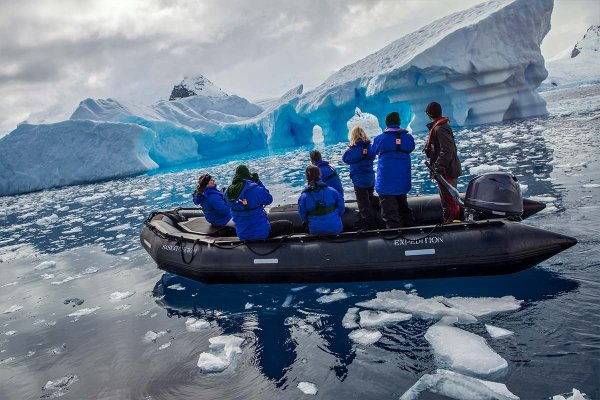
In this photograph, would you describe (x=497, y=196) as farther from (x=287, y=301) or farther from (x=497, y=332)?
(x=287, y=301)

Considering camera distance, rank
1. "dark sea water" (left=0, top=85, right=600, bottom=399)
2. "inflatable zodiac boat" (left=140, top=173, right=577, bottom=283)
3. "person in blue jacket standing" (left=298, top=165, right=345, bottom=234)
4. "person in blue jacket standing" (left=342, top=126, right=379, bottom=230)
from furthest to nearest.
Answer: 1. "person in blue jacket standing" (left=342, top=126, right=379, bottom=230)
2. "person in blue jacket standing" (left=298, top=165, right=345, bottom=234)
3. "inflatable zodiac boat" (left=140, top=173, right=577, bottom=283)
4. "dark sea water" (left=0, top=85, right=600, bottom=399)

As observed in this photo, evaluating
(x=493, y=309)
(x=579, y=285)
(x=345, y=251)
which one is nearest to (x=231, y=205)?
(x=345, y=251)

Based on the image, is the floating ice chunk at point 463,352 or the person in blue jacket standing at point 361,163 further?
the person in blue jacket standing at point 361,163

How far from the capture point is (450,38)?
2219 centimetres

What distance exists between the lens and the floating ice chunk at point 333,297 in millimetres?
4340

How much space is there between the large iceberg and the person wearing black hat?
19401 millimetres

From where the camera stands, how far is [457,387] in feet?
8.48

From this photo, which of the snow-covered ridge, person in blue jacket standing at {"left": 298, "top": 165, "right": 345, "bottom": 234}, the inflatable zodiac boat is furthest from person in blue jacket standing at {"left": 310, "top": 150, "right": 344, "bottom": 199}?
the snow-covered ridge

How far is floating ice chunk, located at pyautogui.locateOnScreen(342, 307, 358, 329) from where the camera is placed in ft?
12.2

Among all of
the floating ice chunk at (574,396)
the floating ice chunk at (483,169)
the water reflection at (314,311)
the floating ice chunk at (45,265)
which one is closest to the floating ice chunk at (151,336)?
the water reflection at (314,311)

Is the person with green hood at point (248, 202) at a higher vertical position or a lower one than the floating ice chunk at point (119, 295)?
higher

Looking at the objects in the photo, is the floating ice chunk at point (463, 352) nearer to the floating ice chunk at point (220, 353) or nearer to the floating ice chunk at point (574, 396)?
the floating ice chunk at point (574, 396)

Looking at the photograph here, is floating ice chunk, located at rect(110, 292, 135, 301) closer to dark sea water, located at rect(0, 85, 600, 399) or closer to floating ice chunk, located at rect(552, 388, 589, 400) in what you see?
dark sea water, located at rect(0, 85, 600, 399)

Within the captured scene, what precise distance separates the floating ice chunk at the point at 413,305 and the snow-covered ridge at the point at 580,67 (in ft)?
302
